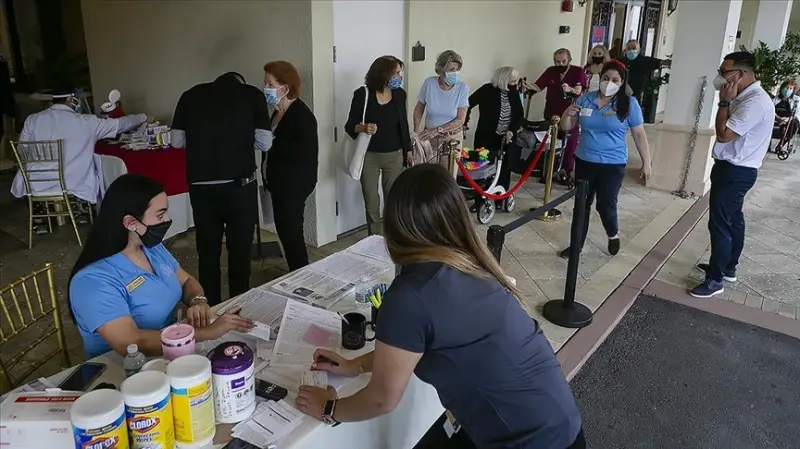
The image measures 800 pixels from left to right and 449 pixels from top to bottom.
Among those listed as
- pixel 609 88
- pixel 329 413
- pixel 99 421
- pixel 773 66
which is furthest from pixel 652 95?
pixel 99 421

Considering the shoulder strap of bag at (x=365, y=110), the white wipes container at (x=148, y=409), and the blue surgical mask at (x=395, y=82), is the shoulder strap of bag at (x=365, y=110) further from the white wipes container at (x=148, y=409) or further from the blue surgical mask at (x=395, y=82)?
the white wipes container at (x=148, y=409)

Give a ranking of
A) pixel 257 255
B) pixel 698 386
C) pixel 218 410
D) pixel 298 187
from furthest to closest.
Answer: pixel 257 255 < pixel 298 187 < pixel 698 386 < pixel 218 410

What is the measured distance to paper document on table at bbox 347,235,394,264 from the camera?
7.66ft

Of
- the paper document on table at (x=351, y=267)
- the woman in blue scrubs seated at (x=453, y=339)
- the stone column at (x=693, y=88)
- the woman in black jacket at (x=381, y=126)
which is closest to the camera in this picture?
the woman in blue scrubs seated at (x=453, y=339)

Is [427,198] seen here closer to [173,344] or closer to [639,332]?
[173,344]

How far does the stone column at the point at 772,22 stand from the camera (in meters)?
8.65

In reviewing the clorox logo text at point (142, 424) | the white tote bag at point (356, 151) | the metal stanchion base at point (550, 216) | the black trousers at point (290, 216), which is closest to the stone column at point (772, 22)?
the metal stanchion base at point (550, 216)

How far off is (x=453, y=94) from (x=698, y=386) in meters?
2.76

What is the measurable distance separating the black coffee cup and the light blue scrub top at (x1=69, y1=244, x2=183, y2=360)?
59cm

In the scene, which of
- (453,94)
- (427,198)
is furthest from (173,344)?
(453,94)

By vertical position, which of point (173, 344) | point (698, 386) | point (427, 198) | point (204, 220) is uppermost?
point (427, 198)

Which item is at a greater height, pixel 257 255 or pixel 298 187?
pixel 298 187

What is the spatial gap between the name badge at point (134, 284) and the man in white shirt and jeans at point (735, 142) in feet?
10.7

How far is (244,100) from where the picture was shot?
2.94 meters
